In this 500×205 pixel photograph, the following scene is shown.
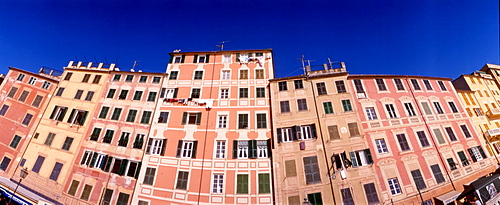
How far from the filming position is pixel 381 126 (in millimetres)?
22469

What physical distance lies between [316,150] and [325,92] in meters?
7.41

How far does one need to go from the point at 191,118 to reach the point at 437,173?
91.5 ft

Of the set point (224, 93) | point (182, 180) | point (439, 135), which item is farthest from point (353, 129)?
point (182, 180)

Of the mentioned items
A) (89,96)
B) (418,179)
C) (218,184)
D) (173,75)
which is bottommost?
(218,184)

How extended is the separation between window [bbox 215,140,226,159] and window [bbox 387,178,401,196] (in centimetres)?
1731

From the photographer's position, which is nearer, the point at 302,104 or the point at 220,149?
the point at 220,149

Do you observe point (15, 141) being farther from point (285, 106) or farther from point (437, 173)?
point (437, 173)

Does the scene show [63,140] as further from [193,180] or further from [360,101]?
[360,101]

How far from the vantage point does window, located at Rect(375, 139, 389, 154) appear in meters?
21.3

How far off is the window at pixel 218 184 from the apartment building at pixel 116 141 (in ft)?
29.2

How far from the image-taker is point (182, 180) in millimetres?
21594

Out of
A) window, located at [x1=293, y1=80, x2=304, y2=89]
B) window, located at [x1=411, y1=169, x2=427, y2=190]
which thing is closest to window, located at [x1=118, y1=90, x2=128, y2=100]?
window, located at [x1=293, y1=80, x2=304, y2=89]

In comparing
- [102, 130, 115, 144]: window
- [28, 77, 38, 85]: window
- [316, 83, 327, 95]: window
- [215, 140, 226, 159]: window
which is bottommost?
[215, 140, 226, 159]: window

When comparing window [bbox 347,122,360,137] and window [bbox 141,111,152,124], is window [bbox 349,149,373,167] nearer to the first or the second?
window [bbox 347,122,360,137]
